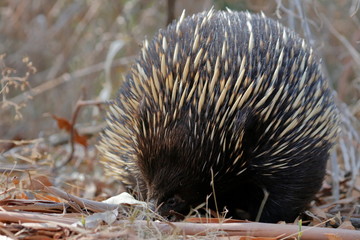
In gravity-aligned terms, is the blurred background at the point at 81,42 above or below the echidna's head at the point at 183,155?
above

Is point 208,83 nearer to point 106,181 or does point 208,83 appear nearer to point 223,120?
point 223,120

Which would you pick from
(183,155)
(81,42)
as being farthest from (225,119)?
(81,42)

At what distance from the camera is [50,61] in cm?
769

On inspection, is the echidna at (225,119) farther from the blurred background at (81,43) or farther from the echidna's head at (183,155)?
the blurred background at (81,43)

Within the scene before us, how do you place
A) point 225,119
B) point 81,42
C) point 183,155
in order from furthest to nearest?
point 81,42 → point 225,119 → point 183,155

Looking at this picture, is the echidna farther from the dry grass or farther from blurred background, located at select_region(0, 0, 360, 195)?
blurred background, located at select_region(0, 0, 360, 195)

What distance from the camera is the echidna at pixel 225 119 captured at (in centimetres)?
287

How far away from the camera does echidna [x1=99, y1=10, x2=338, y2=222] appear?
287cm

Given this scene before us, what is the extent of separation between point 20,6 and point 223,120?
468 cm

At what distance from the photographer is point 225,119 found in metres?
2.94

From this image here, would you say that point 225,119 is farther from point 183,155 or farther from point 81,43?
point 81,43

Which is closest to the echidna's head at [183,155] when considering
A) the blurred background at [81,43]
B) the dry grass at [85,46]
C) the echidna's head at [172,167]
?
the echidna's head at [172,167]

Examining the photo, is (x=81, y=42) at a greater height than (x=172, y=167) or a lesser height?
greater

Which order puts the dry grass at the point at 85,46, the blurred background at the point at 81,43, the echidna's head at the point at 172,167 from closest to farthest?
the echidna's head at the point at 172,167
the dry grass at the point at 85,46
the blurred background at the point at 81,43
